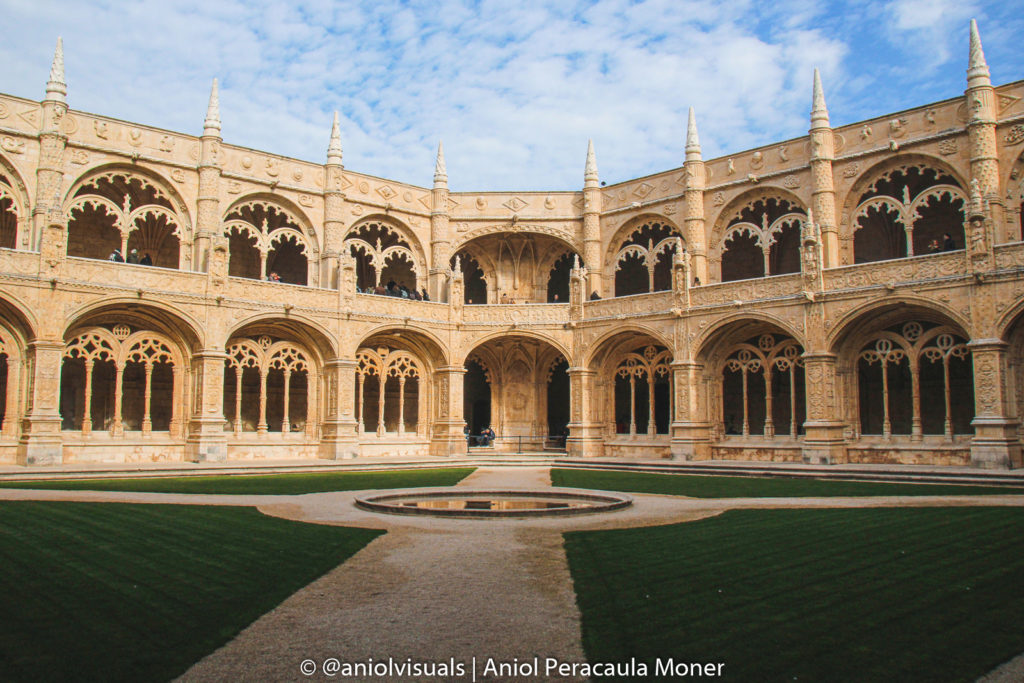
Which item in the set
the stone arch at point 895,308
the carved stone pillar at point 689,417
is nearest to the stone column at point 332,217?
the carved stone pillar at point 689,417

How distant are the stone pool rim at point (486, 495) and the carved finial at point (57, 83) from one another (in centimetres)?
1931

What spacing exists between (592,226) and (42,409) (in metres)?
21.0

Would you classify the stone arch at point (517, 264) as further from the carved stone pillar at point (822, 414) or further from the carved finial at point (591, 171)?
the carved stone pillar at point (822, 414)

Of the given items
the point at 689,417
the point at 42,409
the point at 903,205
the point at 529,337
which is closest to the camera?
the point at 42,409

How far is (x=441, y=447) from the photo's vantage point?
31.8m

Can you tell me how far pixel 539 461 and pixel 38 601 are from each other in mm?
22408

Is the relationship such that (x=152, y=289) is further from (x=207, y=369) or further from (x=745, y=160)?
(x=745, y=160)

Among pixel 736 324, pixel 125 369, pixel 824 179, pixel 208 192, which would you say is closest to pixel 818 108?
pixel 824 179

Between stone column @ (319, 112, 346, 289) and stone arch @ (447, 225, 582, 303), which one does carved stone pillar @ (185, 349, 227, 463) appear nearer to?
stone column @ (319, 112, 346, 289)

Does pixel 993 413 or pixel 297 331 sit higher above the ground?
pixel 297 331

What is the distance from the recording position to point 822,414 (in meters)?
24.7

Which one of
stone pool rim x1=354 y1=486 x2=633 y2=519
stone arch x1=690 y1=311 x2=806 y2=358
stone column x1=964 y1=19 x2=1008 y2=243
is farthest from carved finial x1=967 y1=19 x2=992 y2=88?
stone pool rim x1=354 y1=486 x2=633 y2=519

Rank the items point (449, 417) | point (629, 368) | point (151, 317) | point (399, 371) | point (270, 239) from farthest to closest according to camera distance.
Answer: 1. point (399, 371)
2. point (449, 417)
3. point (629, 368)
4. point (270, 239)
5. point (151, 317)

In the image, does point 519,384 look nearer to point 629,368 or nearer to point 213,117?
point 629,368
